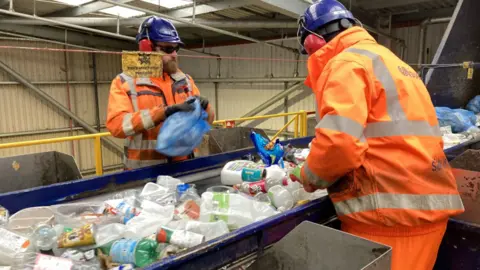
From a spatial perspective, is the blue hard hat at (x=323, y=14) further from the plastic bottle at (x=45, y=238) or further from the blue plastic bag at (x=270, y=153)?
the plastic bottle at (x=45, y=238)

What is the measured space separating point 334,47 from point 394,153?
0.53 metres

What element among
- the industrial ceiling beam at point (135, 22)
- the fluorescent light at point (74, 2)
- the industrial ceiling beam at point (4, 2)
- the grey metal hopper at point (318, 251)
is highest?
the fluorescent light at point (74, 2)

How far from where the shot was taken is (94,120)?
35.2ft

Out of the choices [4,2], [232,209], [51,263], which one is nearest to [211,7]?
[4,2]

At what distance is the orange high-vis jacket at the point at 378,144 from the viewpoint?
4.44 ft

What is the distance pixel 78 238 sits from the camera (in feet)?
4.31

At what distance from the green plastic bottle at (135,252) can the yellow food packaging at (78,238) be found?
9 cm

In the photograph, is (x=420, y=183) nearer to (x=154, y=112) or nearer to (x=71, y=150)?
(x=154, y=112)

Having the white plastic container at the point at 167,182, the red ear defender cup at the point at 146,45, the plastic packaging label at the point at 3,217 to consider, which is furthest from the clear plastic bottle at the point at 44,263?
the red ear defender cup at the point at 146,45

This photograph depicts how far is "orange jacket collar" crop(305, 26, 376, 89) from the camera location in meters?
1.56

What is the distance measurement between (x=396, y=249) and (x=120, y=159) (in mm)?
10788

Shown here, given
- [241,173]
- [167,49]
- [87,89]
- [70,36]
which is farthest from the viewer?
[87,89]

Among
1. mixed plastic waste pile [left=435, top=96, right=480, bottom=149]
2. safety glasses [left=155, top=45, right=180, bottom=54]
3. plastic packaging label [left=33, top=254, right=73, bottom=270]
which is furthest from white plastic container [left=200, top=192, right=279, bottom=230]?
mixed plastic waste pile [left=435, top=96, right=480, bottom=149]

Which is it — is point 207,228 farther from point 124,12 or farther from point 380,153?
point 124,12
